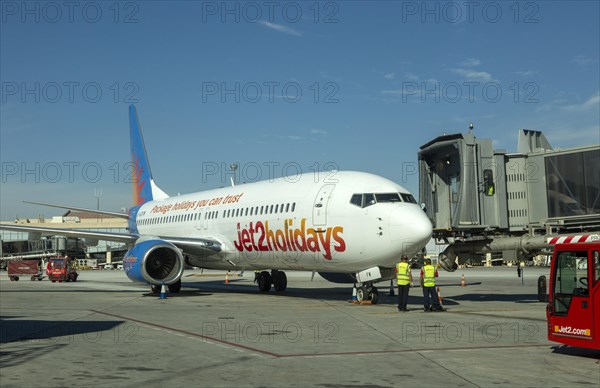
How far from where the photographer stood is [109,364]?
10156 mm

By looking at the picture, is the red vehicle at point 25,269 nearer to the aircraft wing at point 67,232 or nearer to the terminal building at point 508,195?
the aircraft wing at point 67,232

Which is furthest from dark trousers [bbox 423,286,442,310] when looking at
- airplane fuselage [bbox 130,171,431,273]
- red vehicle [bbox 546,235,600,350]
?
red vehicle [bbox 546,235,600,350]

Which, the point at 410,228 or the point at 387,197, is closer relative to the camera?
the point at 410,228

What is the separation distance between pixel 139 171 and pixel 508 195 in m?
27.3

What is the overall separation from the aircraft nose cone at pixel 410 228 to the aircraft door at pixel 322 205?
2.80m

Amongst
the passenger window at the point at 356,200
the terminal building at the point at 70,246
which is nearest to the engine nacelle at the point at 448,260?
the passenger window at the point at 356,200

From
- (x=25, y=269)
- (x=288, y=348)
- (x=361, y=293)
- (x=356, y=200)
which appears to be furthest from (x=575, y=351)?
(x=25, y=269)

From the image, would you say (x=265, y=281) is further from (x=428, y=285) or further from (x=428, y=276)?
(x=428, y=276)

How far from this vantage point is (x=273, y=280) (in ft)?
97.9

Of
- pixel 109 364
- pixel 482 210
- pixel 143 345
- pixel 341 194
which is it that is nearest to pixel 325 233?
pixel 341 194

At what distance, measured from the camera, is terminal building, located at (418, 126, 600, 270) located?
19641mm

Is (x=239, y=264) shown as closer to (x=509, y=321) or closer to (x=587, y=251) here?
(x=509, y=321)

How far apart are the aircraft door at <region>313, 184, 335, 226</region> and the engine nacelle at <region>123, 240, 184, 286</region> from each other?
7.30 meters

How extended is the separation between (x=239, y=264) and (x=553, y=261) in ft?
57.6
